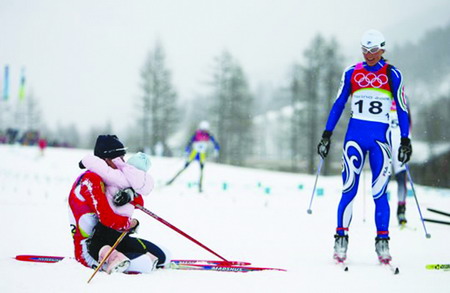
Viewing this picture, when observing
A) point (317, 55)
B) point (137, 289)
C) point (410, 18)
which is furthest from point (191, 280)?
point (410, 18)

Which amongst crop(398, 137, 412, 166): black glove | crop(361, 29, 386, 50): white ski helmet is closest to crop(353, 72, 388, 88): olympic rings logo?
crop(361, 29, 386, 50): white ski helmet

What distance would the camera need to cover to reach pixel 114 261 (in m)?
3.45

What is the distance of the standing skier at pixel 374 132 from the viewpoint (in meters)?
4.23

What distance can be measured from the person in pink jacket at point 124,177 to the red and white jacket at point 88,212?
54mm

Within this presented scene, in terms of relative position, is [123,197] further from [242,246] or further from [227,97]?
[227,97]

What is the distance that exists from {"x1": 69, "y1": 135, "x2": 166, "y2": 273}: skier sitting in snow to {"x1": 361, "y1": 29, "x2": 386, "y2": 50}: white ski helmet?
108 inches

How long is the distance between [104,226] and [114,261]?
37cm

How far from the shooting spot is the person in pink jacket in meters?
3.54

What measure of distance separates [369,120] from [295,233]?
2542mm

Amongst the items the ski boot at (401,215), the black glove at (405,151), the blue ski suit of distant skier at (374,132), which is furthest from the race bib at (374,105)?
the ski boot at (401,215)

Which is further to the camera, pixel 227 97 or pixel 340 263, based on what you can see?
pixel 227 97

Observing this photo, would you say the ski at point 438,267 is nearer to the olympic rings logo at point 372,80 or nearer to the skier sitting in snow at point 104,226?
the olympic rings logo at point 372,80

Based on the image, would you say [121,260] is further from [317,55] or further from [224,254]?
[317,55]

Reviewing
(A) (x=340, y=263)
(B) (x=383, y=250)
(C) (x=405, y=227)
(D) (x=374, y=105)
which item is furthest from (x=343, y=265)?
(C) (x=405, y=227)
